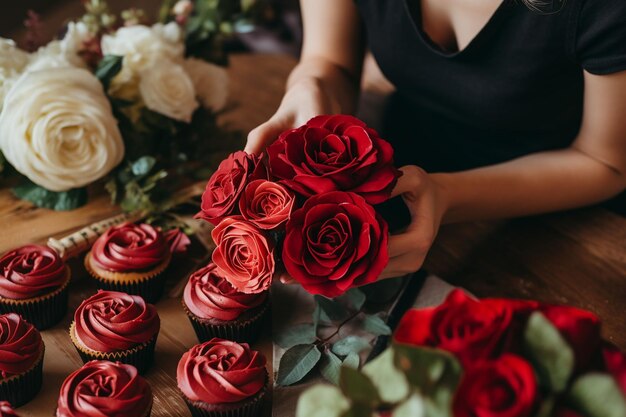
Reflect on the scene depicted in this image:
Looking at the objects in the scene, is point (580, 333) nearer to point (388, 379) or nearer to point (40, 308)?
point (388, 379)

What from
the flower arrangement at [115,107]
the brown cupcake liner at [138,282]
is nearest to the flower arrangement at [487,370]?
the brown cupcake liner at [138,282]

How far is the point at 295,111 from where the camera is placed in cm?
128

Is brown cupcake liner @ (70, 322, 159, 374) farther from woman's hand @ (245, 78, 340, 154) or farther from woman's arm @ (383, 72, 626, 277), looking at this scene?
woman's arm @ (383, 72, 626, 277)

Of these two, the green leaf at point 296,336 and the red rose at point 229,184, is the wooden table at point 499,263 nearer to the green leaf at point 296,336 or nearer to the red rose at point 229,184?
the green leaf at point 296,336

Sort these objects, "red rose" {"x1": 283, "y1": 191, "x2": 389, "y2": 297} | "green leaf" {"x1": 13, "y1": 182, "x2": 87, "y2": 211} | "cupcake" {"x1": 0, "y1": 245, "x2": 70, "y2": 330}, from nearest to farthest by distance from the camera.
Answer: "red rose" {"x1": 283, "y1": 191, "x2": 389, "y2": 297}
"cupcake" {"x1": 0, "y1": 245, "x2": 70, "y2": 330}
"green leaf" {"x1": 13, "y1": 182, "x2": 87, "y2": 211}

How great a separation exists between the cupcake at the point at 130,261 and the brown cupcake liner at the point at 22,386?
0.74 ft

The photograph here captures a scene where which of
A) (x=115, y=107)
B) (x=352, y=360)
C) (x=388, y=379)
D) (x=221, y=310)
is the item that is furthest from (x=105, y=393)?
(x=115, y=107)

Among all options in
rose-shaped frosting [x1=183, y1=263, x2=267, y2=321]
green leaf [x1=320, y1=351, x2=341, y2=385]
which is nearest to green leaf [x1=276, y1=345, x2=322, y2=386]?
green leaf [x1=320, y1=351, x2=341, y2=385]

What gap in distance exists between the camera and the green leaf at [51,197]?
4.50ft

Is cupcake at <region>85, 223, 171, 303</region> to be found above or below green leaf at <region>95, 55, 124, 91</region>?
below

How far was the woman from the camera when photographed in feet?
3.89

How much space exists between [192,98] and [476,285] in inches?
29.4

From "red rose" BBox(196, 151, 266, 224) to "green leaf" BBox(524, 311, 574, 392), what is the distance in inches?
18.5

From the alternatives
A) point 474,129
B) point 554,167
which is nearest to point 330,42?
point 474,129
